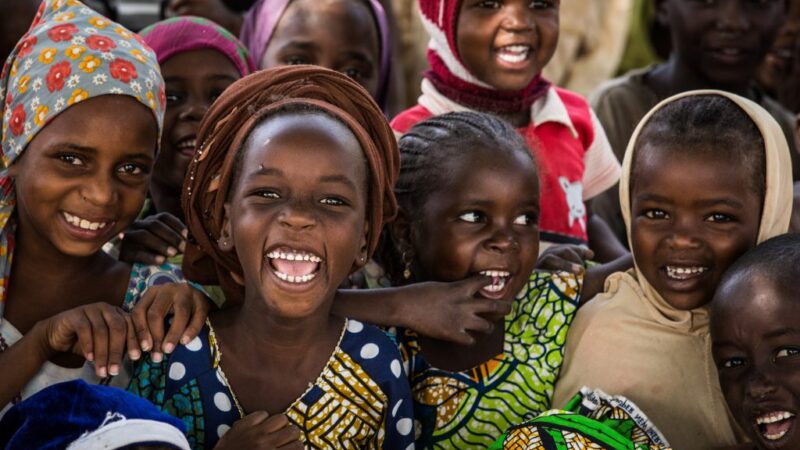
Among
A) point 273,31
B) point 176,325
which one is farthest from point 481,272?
point 273,31

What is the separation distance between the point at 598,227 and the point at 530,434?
1.68 m

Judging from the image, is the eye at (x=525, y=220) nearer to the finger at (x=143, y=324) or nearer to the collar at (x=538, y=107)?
the collar at (x=538, y=107)

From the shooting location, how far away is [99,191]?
3.14m

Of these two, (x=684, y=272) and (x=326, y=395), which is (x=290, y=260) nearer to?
(x=326, y=395)

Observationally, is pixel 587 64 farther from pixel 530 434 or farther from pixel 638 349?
pixel 530 434

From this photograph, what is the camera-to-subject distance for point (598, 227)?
442 cm

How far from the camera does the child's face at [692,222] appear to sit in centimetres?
333

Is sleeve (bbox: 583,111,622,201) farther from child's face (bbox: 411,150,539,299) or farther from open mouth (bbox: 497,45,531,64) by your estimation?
child's face (bbox: 411,150,539,299)

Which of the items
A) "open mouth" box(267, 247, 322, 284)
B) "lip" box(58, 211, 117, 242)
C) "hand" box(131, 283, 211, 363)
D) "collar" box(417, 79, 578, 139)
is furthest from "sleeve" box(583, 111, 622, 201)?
"lip" box(58, 211, 117, 242)

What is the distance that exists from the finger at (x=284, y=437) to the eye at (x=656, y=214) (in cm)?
122

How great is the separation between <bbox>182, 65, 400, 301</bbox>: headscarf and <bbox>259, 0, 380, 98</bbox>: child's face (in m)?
1.15

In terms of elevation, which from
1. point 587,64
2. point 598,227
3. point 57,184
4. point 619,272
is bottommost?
point 587,64

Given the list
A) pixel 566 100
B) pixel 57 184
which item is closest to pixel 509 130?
pixel 566 100

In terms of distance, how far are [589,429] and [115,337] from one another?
3.84ft
